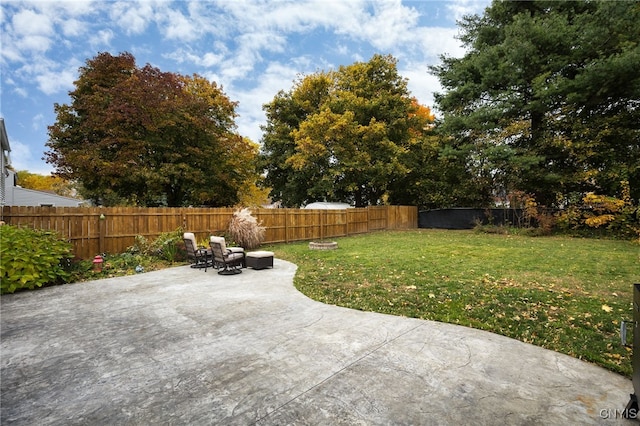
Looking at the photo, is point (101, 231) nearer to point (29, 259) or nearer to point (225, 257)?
point (29, 259)

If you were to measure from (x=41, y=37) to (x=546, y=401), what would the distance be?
39.6ft

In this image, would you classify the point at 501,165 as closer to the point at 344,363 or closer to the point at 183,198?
the point at 344,363

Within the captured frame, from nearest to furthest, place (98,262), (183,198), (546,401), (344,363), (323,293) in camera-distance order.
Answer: (546,401)
(344,363)
(323,293)
(98,262)
(183,198)

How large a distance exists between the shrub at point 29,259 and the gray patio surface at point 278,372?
1.29 meters

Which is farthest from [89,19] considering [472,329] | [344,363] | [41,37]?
[472,329]

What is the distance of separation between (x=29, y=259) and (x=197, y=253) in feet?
10.4

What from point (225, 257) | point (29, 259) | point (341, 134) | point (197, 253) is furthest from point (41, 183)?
point (225, 257)

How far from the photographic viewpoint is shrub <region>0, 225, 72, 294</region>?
539 centimetres

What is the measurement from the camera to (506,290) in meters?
5.37

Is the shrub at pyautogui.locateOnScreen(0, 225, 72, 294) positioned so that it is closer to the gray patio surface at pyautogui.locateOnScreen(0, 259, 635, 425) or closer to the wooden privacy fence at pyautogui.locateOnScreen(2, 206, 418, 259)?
the gray patio surface at pyautogui.locateOnScreen(0, 259, 635, 425)

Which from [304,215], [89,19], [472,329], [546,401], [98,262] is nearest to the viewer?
[546,401]

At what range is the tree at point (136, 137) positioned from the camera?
51.1 feet

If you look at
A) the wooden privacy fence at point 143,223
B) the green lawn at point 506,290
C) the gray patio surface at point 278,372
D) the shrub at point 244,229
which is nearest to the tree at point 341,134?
the wooden privacy fence at point 143,223

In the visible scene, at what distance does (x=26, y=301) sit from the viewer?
16.3ft
